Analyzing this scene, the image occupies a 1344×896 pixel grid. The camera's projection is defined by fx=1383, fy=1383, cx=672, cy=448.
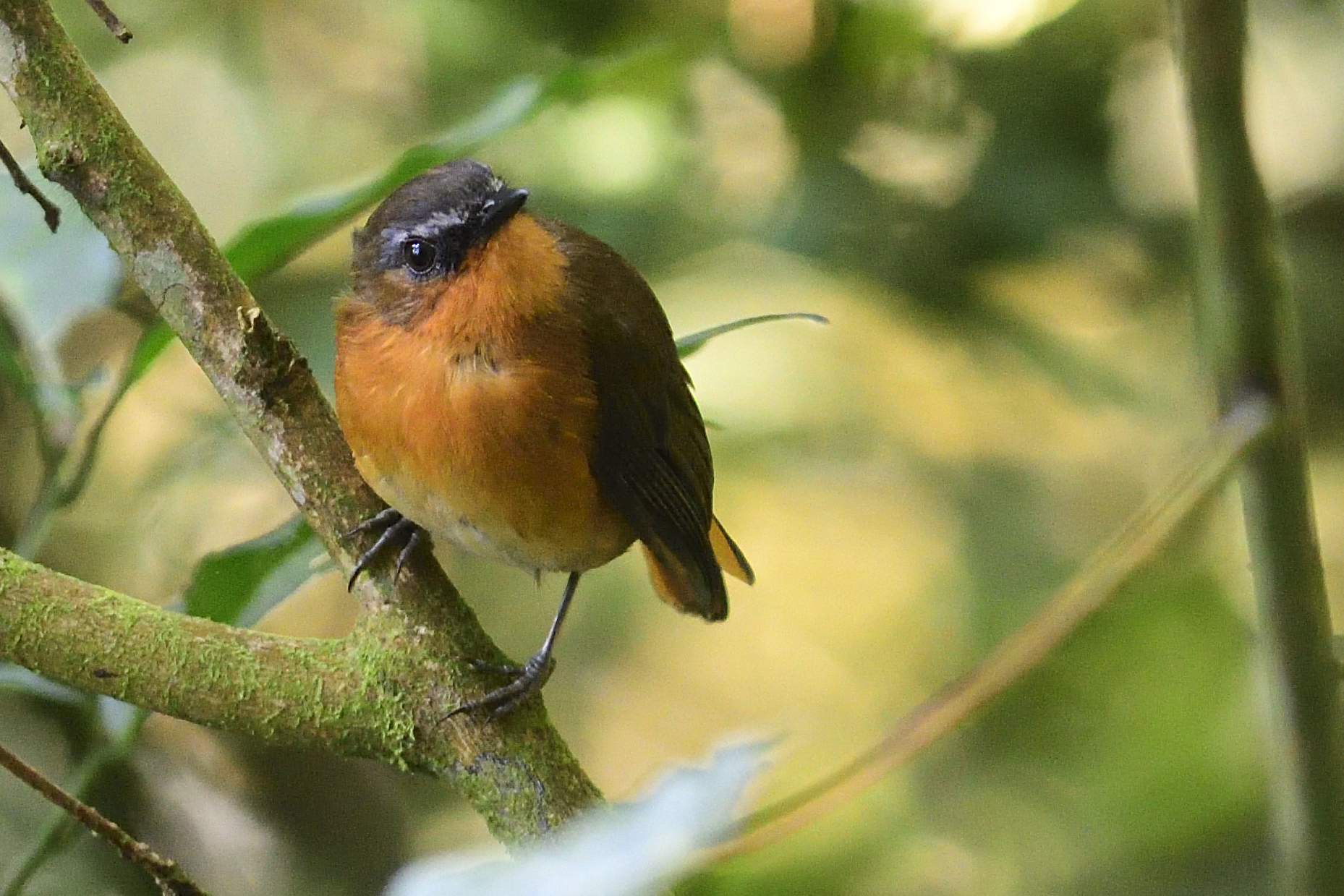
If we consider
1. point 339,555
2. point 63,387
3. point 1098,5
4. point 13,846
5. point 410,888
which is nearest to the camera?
point 410,888

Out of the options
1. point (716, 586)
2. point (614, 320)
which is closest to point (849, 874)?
point (716, 586)

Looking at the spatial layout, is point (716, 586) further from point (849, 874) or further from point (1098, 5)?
point (1098, 5)

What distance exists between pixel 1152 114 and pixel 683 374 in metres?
1.79

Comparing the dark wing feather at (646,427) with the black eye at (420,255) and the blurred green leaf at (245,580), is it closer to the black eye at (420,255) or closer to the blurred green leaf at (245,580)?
the black eye at (420,255)

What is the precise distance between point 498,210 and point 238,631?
686mm

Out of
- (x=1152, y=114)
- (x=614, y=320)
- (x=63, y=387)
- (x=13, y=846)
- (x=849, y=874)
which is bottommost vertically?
(x=849, y=874)

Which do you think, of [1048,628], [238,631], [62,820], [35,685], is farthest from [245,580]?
[1048,628]

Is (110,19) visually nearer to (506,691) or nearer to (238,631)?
(238,631)

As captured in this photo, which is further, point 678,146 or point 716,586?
point 678,146

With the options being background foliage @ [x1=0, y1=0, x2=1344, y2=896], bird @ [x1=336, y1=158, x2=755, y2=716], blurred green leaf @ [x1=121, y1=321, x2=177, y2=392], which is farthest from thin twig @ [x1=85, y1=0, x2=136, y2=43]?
background foliage @ [x1=0, y1=0, x2=1344, y2=896]

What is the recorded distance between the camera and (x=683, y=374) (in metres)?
2.21

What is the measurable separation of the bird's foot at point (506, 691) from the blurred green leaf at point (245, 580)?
259mm

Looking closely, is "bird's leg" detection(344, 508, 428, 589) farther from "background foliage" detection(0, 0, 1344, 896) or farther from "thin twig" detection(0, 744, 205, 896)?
"background foliage" detection(0, 0, 1344, 896)

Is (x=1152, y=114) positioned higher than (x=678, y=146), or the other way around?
(x=678, y=146)
